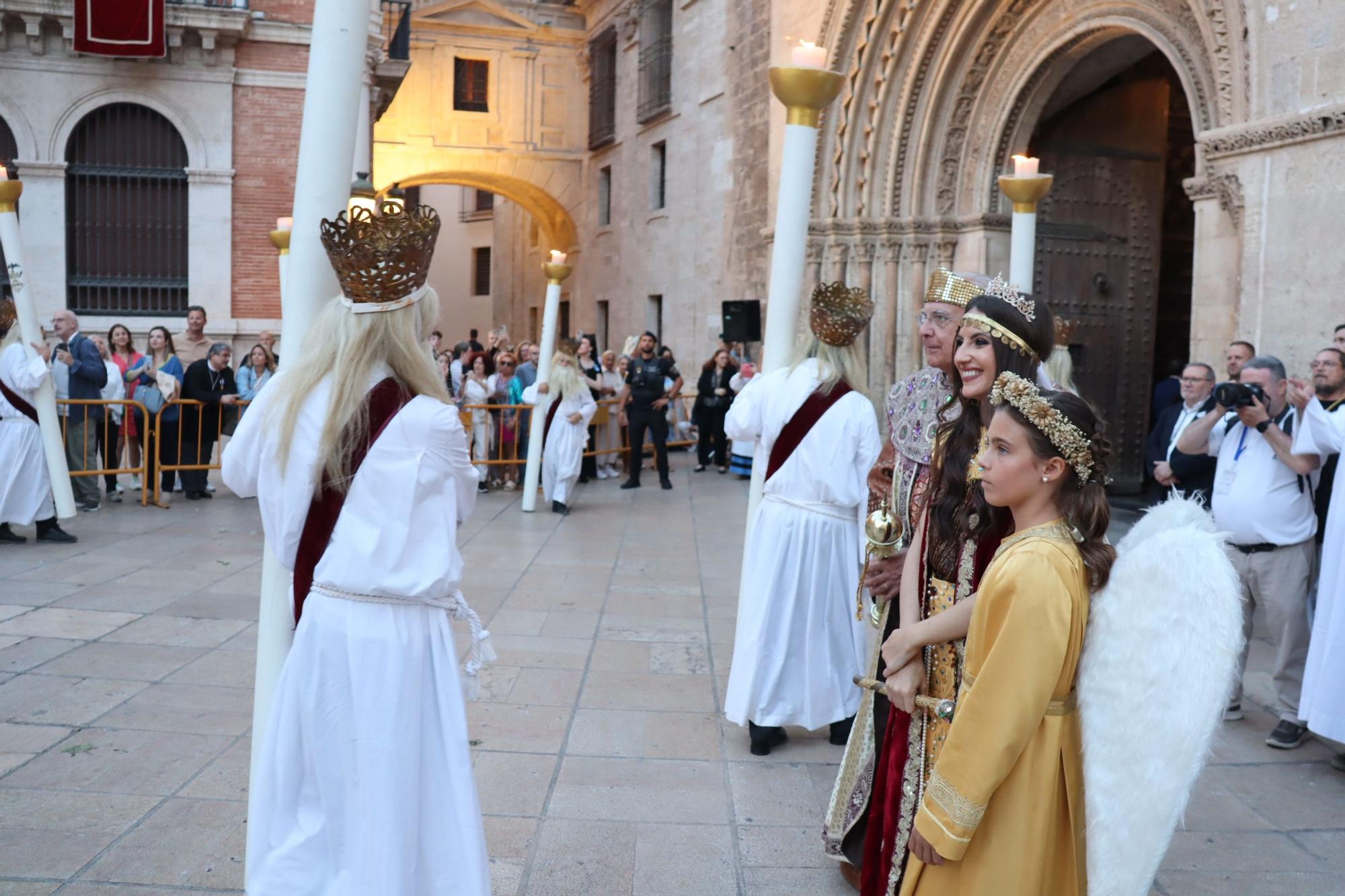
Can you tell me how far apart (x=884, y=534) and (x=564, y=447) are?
847 cm

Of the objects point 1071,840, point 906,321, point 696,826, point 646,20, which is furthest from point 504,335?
point 1071,840

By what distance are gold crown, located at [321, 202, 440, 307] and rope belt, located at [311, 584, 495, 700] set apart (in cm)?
67

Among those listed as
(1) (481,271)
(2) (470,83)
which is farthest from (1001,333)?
(1) (481,271)

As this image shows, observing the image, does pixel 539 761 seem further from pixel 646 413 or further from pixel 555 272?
pixel 646 413

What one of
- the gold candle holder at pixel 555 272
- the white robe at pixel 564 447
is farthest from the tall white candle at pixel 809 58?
the white robe at pixel 564 447

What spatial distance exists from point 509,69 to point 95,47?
36.2 ft

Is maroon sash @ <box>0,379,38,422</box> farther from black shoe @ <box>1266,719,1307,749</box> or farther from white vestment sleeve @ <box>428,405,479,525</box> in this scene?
black shoe @ <box>1266,719,1307,749</box>

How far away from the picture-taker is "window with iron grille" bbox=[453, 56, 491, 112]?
25859mm

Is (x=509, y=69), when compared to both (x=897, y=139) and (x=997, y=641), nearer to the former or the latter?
(x=897, y=139)

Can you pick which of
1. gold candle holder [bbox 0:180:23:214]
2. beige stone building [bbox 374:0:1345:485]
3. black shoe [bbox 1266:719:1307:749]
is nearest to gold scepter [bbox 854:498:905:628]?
black shoe [bbox 1266:719:1307:749]

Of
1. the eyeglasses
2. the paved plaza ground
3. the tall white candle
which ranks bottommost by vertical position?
the paved plaza ground

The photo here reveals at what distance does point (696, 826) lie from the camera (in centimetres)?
410

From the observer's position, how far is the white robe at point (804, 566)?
4797mm

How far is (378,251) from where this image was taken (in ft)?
8.85
